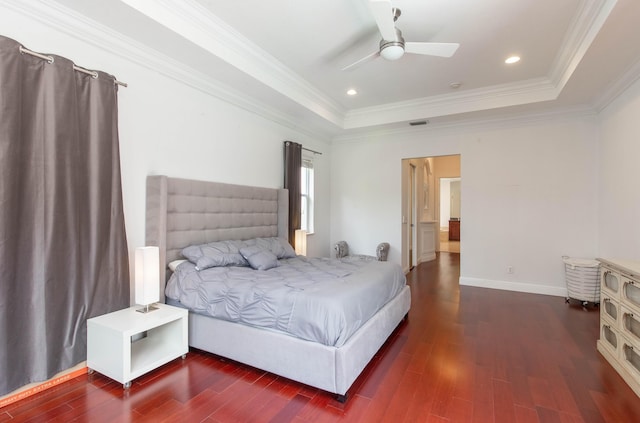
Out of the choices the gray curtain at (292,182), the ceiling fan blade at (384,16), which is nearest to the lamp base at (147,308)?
the gray curtain at (292,182)

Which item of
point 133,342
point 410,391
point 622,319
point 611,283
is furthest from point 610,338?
point 133,342

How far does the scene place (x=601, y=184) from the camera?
4328 millimetres

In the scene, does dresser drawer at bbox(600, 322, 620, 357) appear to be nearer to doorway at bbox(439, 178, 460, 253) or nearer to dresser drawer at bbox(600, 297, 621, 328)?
dresser drawer at bbox(600, 297, 621, 328)

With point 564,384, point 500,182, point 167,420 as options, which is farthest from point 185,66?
point 500,182

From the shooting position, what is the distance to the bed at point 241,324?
6.91 feet

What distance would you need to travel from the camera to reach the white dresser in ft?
7.39

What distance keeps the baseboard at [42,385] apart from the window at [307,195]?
12.2 feet

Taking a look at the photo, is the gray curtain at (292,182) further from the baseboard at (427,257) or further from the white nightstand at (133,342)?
the baseboard at (427,257)

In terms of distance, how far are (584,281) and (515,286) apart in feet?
3.16

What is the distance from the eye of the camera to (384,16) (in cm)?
231

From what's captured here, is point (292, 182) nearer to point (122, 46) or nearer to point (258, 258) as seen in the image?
point (258, 258)

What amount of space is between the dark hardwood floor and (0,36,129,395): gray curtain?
1.31 ft

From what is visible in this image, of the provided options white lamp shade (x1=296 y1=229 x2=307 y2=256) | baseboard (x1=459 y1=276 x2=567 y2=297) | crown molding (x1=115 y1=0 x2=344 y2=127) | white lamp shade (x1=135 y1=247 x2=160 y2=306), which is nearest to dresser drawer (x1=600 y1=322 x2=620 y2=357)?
baseboard (x1=459 y1=276 x2=567 y2=297)

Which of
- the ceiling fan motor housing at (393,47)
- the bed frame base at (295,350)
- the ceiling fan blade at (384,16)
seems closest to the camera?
the bed frame base at (295,350)
